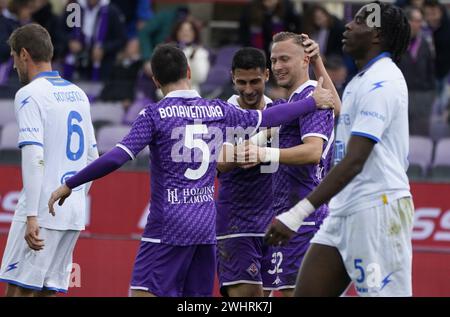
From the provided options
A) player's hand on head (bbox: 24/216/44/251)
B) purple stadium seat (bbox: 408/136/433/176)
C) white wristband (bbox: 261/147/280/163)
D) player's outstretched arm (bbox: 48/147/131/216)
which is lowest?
player's hand on head (bbox: 24/216/44/251)

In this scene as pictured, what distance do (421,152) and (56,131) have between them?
5.98 metres

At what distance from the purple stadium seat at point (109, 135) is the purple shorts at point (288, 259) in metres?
5.10

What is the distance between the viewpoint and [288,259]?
8031 millimetres

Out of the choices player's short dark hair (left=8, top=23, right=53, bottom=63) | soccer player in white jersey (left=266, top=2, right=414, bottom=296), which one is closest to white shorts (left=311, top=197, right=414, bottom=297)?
soccer player in white jersey (left=266, top=2, right=414, bottom=296)

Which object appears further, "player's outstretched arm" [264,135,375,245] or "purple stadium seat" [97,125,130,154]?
"purple stadium seat" [97,125,130,154]

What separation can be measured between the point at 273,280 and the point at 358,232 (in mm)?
2292

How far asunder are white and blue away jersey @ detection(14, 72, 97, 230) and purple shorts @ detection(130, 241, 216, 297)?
2.97 feet

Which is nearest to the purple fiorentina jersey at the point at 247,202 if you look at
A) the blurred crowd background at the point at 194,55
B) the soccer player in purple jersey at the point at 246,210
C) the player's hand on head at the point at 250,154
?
the soccer player in purple jersey at the point at 246,210

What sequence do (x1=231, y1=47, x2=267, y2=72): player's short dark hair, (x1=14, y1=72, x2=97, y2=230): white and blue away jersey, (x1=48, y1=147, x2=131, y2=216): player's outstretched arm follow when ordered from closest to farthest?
(x1=48, y1=147, x2=131, y2=216): player's outstretched arm, (x1=14, y1=72, x2=97, y2=230): white and blue away jersey, (x1=231, y1=47, x2=267, y2=72): player's short dark hair

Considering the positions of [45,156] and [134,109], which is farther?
[134,109]

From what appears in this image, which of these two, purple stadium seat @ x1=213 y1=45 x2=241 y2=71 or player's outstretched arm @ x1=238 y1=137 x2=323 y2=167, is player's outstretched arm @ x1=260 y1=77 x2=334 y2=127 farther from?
purple stadium seat @ x1=213 y1=45 x2=241 y2=71

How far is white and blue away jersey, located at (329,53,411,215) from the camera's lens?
6129 millimetres

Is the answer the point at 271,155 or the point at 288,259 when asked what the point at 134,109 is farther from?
the point at 271,155

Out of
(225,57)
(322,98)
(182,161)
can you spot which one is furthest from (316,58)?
(225,57)
